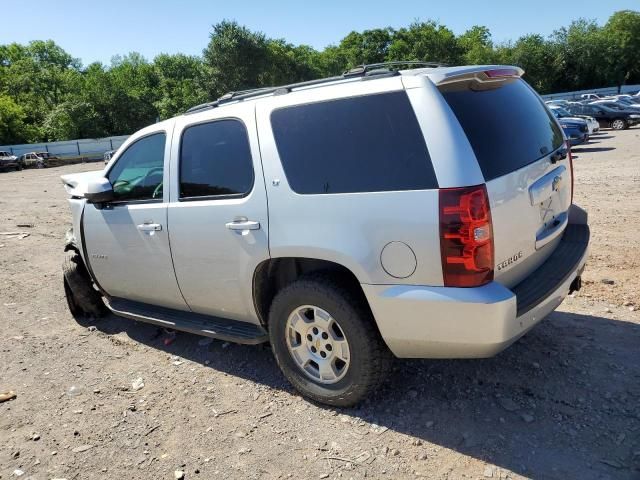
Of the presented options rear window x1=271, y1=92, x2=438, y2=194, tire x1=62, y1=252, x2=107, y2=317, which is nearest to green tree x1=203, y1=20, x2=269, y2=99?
tire x1=62, y1=252, x2=107, y2=317

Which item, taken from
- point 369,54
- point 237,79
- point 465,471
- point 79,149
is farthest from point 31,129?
point 465,471

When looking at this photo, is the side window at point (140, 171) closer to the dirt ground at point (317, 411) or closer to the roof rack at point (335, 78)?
the roof rack at point (335, 78)

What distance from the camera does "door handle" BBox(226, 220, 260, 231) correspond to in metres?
3.19

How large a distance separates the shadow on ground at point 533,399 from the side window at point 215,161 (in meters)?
1.44

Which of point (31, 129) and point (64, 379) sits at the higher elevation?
point (31, 129)

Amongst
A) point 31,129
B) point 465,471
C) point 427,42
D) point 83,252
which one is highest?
point 427,42

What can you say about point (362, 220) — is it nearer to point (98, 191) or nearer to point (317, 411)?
point (317, 411)

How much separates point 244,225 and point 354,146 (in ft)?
2.95

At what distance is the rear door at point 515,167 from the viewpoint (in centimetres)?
267

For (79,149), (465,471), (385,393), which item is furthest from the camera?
(79,149)

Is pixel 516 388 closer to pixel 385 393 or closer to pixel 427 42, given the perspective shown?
pixel 385 393

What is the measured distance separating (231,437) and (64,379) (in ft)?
5.74

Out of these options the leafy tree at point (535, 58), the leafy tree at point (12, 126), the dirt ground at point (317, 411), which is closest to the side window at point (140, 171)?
the dirt ground at point (317, 411)

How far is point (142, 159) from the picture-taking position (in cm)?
414
